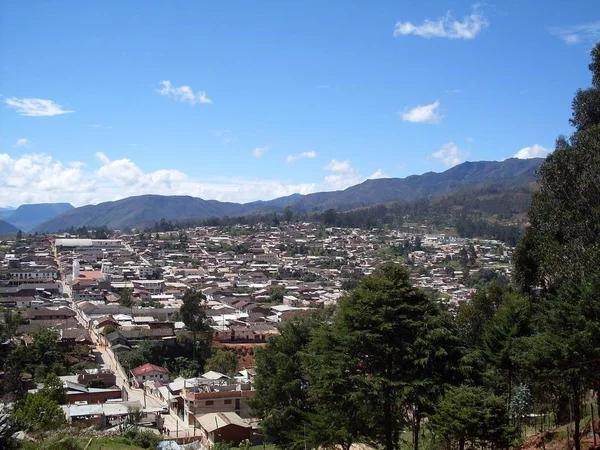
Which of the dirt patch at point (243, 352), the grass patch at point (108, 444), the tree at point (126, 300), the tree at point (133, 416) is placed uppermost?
the grass patch at point (108, 444)

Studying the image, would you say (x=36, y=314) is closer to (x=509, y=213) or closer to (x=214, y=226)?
(x=214, y=226)

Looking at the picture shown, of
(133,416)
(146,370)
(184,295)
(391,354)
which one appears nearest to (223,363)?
(146,370)

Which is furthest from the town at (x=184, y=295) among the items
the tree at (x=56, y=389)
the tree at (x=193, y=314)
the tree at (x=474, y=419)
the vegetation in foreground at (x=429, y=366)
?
the tree at (x=474, y=419)

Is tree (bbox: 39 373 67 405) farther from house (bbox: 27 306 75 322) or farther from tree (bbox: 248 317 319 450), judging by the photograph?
house (bbox: 27 306 75 322)

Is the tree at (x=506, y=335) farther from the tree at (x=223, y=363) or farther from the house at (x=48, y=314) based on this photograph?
the house at (x=48, y=314)

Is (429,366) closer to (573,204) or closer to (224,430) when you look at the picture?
(573,204)

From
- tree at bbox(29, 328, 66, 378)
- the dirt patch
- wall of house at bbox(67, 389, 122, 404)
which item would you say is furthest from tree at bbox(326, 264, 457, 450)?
the dirt patch

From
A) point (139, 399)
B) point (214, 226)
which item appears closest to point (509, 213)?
point (214, 226)
